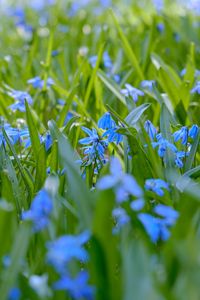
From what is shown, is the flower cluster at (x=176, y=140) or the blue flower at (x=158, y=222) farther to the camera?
the flower cluster at (x=176, y=140)

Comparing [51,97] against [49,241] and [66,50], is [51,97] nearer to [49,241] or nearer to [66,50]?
[66,50]

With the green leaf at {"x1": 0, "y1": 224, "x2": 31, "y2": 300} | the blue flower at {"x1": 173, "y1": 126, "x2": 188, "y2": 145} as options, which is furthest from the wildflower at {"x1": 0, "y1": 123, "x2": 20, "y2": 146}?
the green leaf at {"x1": 0, "y1": 224, "x2": 31, "y2": 300}

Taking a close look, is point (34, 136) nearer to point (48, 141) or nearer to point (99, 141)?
point (48, 141)

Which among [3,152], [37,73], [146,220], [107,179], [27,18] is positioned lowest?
[146,220]

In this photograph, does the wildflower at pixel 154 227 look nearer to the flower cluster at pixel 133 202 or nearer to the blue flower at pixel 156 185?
the flower cluster at pixel 133 202

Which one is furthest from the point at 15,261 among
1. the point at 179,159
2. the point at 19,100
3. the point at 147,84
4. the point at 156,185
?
the point at 147,84

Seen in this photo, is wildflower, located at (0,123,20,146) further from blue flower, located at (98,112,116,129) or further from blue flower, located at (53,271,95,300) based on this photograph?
blue flower, located at (53,271,95,300)

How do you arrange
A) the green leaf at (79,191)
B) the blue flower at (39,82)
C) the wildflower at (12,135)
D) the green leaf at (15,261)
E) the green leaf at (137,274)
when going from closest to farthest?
the green leaf at (137,274) → the green leaf at (15,261) → the green leaf at (79,191) → the wildflower at (12,135) → the blue flower at (39,82)

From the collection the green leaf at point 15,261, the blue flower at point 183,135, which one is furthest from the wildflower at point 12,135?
the green leaf at point 15,261

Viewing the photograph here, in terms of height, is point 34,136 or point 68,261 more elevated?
point 34,136

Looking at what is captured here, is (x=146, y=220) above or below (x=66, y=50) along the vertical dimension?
below

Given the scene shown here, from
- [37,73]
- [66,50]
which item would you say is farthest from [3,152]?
[66,50]
